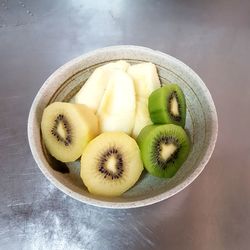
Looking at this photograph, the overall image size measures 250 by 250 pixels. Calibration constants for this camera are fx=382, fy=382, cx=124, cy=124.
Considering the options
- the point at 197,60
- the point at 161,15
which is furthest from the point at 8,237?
the point at 161,15

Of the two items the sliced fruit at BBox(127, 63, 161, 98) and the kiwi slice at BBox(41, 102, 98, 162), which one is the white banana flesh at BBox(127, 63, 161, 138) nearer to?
the sliced fruit at BBox(127, 63, 161, 98)

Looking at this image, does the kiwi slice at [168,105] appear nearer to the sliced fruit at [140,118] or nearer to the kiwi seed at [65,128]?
the sliced fruit at [140,118]

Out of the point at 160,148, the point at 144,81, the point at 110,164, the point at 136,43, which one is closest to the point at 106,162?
the point at 110,164

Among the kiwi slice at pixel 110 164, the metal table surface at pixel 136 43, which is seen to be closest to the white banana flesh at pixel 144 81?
the kiwi slice at pixel 110 164

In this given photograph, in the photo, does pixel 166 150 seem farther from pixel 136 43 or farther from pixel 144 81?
pixel 136 43

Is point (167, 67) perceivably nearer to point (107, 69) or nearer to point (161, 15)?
point (107, 69)
